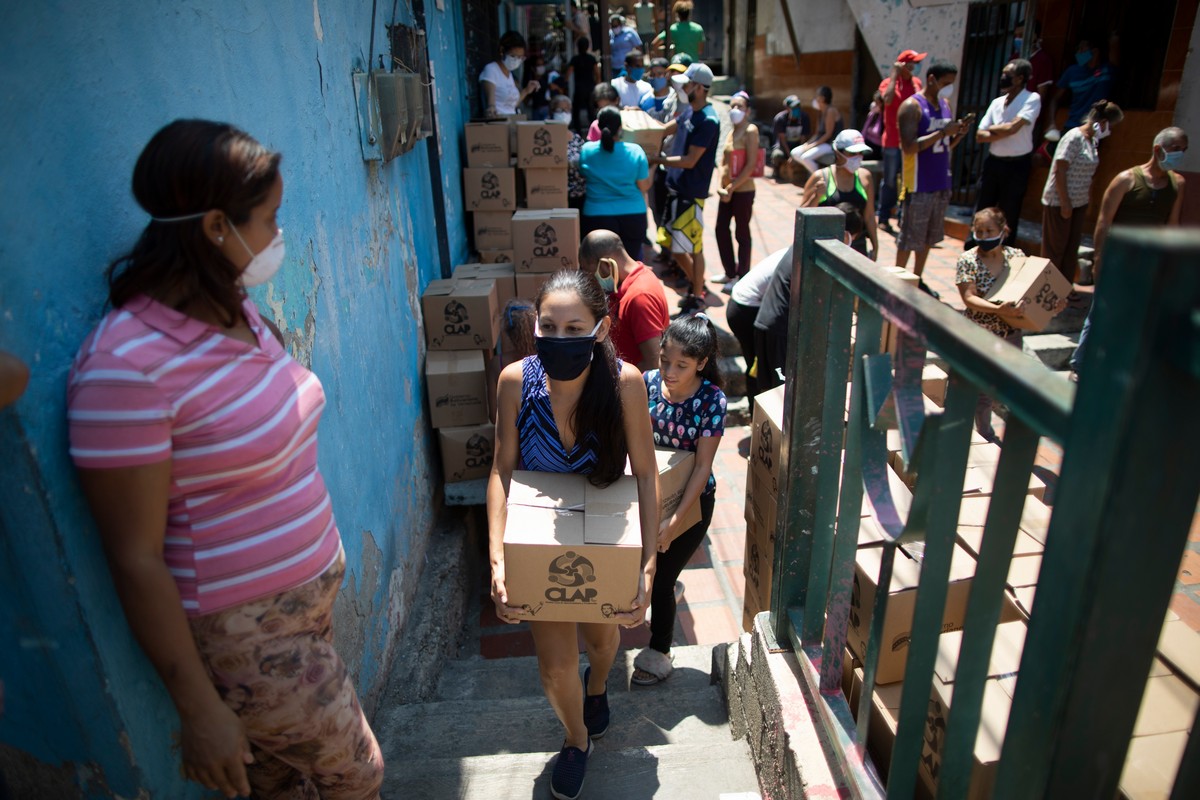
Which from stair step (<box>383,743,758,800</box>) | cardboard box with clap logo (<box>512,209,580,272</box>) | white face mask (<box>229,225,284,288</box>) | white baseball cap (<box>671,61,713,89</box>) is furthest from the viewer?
white baseball cap (<box>671,61,713,89</box>)

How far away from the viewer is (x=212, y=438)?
1288 mm

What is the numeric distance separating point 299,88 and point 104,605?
5.71 ft

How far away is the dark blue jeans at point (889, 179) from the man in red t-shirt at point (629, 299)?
220 inches

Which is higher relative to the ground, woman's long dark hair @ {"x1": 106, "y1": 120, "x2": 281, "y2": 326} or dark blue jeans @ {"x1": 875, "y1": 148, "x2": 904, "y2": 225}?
woman's long dark hair @ {"x1": 106, "y1": 120, "x2": 281, "y2": 326}

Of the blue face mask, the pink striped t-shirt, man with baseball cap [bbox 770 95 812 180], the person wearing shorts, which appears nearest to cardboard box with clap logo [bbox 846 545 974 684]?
the pink striped t-shirt

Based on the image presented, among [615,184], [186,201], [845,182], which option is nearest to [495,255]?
[615,184]

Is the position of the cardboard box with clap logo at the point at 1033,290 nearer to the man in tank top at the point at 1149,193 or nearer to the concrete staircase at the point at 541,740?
the man in tank top at the point at 1149,193

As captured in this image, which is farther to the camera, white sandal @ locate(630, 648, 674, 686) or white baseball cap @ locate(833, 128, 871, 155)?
white baseball cap @ locate(833, 128, 871, 155)

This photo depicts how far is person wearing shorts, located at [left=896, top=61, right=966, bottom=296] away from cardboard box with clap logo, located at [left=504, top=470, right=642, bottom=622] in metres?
5.87

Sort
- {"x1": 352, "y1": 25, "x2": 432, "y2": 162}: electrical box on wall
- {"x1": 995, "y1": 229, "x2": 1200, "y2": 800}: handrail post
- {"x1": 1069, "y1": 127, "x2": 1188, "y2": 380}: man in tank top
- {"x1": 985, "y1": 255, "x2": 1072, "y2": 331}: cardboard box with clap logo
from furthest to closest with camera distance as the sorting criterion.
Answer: {"x1": 1069, "y1": 127, "x2": 1188, "y2": 380}: man in tank top, {"x1": 985, "y1": 255, "x2": 1072, "y2": 331}: cardboard box with clap logo, {"x1": 352, "y1": 25, "x2": 432, "y2": 162}: electrical box on wall, {"x1": 995, "y1": 229, "x2": 1200, "y2": 800}: handrail post

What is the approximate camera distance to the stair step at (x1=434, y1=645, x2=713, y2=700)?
11.2ft

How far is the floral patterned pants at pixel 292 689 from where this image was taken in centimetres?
142

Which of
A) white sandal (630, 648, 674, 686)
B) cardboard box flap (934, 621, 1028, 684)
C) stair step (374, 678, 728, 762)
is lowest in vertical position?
white sandal (630, 648, 674, 686)

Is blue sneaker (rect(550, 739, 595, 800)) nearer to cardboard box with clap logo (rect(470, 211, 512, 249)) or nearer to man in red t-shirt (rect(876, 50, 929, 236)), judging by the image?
cardboard box with clap logo (rect(470, 211, 512, 249))
